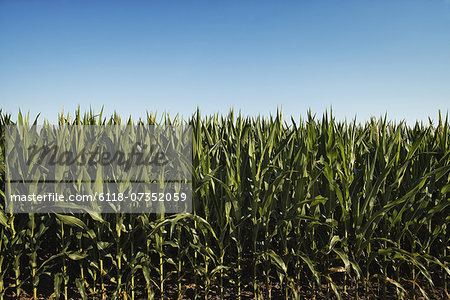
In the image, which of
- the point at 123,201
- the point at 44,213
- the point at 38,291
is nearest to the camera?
the point at 123,201

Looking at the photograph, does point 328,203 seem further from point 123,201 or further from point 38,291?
point 38,291

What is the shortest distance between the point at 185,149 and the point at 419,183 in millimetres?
1479

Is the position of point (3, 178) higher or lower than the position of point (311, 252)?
higher

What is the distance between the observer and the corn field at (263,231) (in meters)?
1.92

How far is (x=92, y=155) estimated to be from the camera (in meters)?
2.09

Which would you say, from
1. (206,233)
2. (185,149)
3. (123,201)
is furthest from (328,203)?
(123,201)

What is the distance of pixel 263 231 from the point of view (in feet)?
6.97

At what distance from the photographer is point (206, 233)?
196 centimetres

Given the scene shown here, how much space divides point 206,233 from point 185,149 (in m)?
0.56

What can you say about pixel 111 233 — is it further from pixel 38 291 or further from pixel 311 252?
pixel 311 252

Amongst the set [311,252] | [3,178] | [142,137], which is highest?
[142,137]

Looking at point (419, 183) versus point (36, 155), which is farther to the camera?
point (36, 155)

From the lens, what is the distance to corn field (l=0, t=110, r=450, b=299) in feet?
6.31

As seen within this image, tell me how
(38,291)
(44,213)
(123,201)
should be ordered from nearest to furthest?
(123,201)
(44,213)
(38,291)
